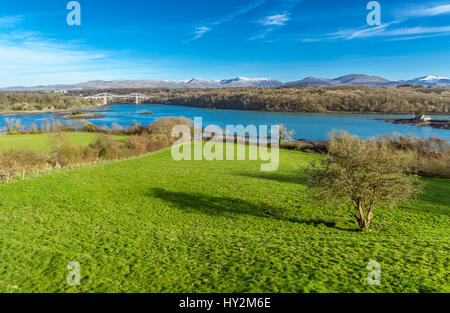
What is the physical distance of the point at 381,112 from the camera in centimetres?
12756

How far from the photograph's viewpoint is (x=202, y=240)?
10.5 metres

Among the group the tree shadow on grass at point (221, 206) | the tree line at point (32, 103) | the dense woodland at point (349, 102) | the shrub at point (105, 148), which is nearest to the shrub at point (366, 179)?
the tree shadow on grass at point (221, 206)

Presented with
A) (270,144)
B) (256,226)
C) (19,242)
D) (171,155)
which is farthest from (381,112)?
(19,242)

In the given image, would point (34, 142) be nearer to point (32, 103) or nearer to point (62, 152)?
point (62, 152)

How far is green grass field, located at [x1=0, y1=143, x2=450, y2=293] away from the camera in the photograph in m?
6.86

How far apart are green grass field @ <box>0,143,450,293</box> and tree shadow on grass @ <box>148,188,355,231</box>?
0.24 ft

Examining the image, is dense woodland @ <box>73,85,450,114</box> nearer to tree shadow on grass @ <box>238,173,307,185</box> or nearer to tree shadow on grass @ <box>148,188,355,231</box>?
tree shadow on grass @ <box>238,173,307,185</box>

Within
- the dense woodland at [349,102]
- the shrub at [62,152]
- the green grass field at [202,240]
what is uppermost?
the dense woodland at [349,102]

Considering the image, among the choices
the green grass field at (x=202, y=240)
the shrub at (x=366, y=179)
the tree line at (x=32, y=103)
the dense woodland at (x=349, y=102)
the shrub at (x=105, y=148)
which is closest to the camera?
the green grass field at (x=202, y=240)

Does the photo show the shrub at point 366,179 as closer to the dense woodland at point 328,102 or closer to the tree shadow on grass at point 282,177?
the tree shadow on grass at point 282,177

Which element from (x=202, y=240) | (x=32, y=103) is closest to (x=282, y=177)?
(x=202, y=240)

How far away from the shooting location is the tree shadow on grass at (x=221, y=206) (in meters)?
14.5

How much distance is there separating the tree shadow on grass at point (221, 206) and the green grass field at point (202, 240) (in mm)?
73
